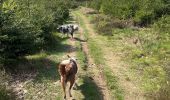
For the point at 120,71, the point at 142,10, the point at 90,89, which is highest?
the point at 142,10

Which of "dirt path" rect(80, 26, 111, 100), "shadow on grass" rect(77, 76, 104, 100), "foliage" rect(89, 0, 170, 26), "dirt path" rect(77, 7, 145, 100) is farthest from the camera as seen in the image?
"foliage" rect(89, 0, 170, 26)

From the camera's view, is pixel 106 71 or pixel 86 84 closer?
pixel 86 84

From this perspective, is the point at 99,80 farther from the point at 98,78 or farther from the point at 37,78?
the point at 37,78

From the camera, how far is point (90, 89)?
37.5 feet

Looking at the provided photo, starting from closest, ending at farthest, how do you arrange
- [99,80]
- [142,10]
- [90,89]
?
[90,89]
[99,80]
[142,10]

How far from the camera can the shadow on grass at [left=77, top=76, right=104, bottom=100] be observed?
10.7 metres

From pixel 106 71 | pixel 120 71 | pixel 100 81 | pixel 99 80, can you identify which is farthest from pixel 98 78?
pixel 120 71

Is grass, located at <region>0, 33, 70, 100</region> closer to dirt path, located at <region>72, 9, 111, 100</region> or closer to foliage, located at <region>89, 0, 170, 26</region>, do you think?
dirt path, located at <region>72, 9, 111, 100</region>

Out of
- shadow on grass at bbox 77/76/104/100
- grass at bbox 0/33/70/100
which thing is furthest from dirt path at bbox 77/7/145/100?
grass at bbox 0/33/70/100

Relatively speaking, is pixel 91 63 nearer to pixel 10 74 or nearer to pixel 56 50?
pixel 56 50

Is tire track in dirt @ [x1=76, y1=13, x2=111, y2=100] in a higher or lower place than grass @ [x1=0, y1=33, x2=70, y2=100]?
lower

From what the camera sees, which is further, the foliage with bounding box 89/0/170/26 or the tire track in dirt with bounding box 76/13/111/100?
the foliage with bounding box 89/0/170/26

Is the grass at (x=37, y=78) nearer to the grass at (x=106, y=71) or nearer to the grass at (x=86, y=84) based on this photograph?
the grass at (x=86, y=84)

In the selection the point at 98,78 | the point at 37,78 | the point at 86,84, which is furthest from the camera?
the point at 98,78
